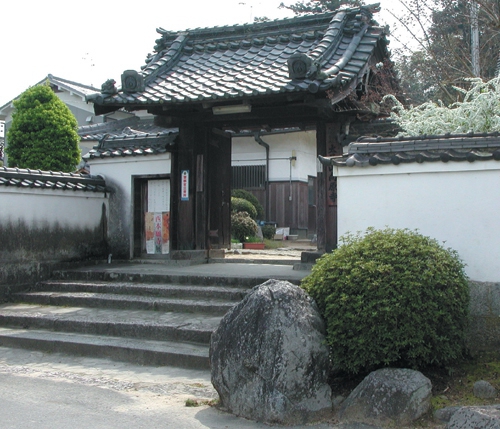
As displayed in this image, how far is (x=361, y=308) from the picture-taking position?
19.7 feet

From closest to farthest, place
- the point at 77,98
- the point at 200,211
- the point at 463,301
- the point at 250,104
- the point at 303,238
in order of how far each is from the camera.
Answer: the point at 463,301 < the point at 250,104 < the point at 200,211 < the point at 303,238 < the point at 77,98

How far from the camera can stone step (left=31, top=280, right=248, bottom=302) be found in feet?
32.5

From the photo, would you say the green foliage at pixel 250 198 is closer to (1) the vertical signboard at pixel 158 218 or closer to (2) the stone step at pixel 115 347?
(1) the vertical signboard at pixel 158 218

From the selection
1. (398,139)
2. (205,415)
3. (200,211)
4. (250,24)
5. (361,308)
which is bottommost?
(205,415)

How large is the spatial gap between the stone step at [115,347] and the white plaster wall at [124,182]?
182 inches

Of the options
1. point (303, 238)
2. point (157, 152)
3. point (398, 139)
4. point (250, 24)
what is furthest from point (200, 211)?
point (303, 238)

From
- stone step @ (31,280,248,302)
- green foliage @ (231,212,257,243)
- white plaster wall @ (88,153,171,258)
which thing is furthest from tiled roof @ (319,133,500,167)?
green foliage @ (231,212,257,243)

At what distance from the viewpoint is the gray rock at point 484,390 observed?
5883 mm

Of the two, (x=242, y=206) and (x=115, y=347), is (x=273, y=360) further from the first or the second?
(x=242, y=206)

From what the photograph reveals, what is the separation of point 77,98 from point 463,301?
2800cm

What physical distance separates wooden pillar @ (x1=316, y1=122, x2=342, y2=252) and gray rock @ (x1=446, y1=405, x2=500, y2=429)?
702 cm

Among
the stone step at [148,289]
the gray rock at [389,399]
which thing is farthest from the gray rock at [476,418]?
the stone step at [148,289]

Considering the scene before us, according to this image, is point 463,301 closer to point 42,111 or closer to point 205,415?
point 205,415

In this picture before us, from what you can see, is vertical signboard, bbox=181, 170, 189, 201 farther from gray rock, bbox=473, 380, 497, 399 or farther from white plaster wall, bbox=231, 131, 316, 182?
white plaster wall, bbox=231, 131, 316, 182
